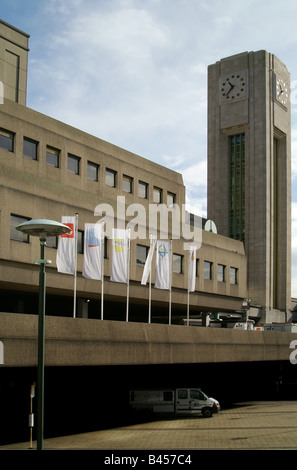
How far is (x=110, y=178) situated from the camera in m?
47.3

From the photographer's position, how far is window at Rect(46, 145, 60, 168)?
4144 cm

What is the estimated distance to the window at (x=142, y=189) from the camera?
50.6 m

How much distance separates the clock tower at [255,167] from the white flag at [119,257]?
139 feet

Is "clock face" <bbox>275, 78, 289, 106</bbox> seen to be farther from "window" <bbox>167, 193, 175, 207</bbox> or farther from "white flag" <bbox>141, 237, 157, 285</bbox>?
"white flag" <bbox>141, 237, 157, 285</bbox>

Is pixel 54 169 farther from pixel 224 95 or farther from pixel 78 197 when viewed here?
pixel 224 95

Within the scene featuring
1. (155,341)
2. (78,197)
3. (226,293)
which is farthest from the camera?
(226,293)

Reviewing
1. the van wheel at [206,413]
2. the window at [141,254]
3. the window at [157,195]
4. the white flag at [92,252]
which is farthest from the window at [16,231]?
the window at [157,195]

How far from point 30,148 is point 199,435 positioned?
20.9m

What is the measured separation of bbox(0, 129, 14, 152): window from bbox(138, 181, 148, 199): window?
1437 cm

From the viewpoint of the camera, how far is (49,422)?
1407 inches

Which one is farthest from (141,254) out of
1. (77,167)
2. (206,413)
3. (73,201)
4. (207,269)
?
(206,413)

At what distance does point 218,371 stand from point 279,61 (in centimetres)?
4856

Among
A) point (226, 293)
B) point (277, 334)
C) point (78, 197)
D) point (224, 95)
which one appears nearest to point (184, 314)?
point (226, 293)

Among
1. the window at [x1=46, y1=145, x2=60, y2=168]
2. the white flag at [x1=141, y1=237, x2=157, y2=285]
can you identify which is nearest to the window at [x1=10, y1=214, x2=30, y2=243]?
the white flag at [x1=141, y1=237, x2=157, y2=285]
